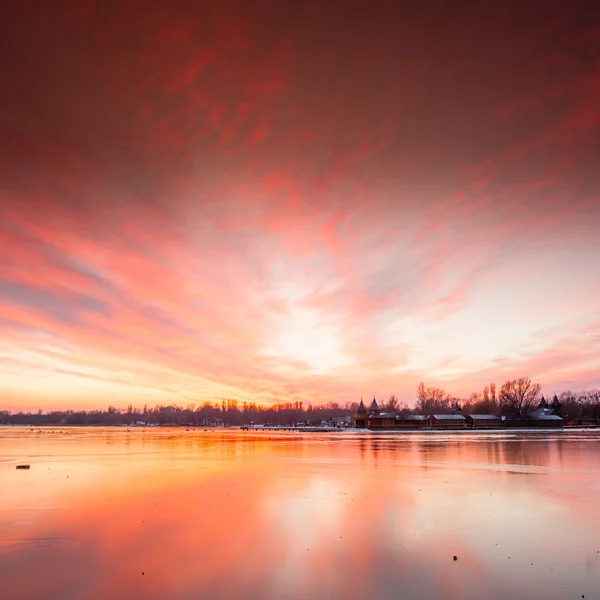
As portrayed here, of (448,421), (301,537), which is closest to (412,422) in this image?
(448,421)

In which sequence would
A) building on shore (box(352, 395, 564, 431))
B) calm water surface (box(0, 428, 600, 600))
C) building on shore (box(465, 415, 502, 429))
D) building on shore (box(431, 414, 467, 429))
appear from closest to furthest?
calm water surface (box(0, 428, 600, 600)) < building on shore (box(352, 395, 564, 431)) < building on shore (box(431, 414, 467, 429)) < building on shore (box(465, 415, 502, 429))

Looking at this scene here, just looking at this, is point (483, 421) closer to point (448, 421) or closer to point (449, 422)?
point (449, 422)

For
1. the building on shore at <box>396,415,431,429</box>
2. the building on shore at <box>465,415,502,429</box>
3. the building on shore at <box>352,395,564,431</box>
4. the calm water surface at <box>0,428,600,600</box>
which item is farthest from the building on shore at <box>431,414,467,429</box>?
the calm water surface at <box>0,428,600,600</box>

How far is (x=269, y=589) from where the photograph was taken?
36.8ft

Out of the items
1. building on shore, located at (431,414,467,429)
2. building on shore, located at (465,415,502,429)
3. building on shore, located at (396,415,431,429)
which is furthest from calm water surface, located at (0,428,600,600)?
building on shore, located at (465,415,502,429)

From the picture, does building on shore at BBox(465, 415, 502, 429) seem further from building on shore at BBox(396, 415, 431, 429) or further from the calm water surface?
the calm water surface

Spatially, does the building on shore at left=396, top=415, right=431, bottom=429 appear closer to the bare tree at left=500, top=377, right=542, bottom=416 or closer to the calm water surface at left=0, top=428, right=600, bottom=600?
the bare tree at left=500, top=377, right=542, bottom=416

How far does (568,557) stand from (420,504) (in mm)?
7385

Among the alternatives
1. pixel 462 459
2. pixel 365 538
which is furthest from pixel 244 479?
pixel 462 459

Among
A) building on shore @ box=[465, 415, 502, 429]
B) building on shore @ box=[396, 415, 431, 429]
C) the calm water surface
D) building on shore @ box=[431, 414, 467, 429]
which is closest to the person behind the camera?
the calm water surface

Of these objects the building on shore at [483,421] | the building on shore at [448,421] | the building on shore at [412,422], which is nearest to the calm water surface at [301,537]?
the building on shore at [448,421]

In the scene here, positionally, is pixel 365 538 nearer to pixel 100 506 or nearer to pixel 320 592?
pixel 320 592

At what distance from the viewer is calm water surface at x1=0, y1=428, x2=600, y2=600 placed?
37.4 feet

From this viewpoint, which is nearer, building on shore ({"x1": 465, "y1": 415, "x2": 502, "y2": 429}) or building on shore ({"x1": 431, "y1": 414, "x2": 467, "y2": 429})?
building on shore ({"x1": 431, "y1": 414, "x2": 467, "y2": 429})
